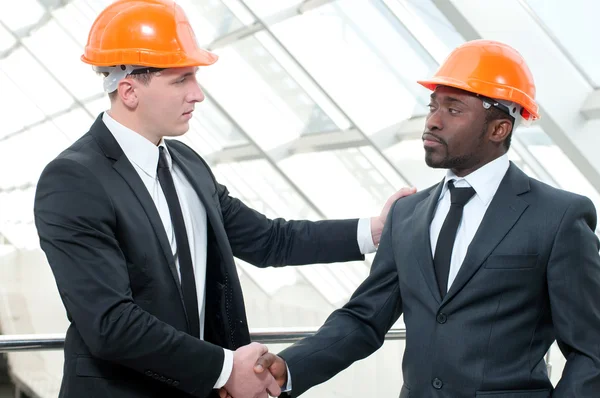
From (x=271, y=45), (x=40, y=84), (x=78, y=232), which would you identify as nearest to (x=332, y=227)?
(x=78, y=232)

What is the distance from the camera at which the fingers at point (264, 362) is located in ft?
9.46

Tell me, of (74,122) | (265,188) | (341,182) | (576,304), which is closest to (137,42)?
(576,304)

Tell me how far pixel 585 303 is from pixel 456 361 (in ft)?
1.31

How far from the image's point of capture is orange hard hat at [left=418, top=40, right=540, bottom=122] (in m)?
2.80

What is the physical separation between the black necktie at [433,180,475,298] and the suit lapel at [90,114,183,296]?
0.79m

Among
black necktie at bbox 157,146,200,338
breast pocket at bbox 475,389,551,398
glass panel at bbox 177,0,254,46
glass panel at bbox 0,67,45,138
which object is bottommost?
breast pocket at bbox 475,389,551,398

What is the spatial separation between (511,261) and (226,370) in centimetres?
92

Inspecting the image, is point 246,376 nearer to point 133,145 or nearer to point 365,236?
point 133,145

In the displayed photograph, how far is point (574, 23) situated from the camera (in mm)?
5832

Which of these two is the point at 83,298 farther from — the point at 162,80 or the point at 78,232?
the point at 162,80

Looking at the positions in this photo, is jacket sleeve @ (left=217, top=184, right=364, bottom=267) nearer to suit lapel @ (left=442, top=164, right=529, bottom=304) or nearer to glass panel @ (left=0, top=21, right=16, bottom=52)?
suit lapel @ (left=442, top=164, right=529, bottom=304)

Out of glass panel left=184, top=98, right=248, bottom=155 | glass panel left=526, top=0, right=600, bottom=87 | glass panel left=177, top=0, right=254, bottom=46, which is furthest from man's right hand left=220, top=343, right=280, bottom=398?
glass panel left=184, top=98, right=248, bottom=155

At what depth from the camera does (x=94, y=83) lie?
60.9 feet

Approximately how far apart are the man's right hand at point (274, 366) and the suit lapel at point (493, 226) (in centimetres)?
63
